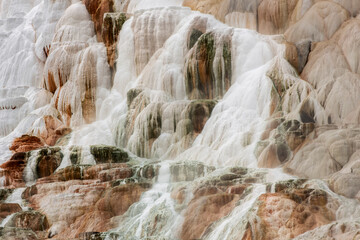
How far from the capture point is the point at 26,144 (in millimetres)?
21047

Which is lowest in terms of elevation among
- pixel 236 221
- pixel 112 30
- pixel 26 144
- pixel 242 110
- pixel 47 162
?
pixel 236 221

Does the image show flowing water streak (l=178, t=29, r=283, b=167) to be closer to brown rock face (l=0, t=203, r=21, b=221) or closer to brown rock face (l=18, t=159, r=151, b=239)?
brown rock face (l=18, t=159, r=151, b=239)

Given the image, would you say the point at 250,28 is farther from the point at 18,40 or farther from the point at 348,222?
the point at 18,40

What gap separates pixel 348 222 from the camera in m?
10.2

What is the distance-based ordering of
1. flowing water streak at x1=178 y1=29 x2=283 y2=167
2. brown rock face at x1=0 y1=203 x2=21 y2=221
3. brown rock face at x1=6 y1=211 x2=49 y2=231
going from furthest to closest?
1. flowing water streak at x1=178 y1=29 x2=283 y2=167
2. brown rock face at x1=0 y1=203 x2=21 y2=221
3. brown rock face at x1=6 y1=211 x2=49 y2=231

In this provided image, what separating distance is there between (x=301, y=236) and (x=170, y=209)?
4.10m

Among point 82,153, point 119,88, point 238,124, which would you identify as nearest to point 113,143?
point 82,153

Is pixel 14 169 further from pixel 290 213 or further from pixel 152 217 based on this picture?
pixel 290 213

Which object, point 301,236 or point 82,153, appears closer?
point 301,236

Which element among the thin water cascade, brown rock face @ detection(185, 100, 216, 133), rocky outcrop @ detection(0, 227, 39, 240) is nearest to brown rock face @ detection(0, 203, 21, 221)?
the thin water cascade

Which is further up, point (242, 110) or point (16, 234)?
point (242, 110)

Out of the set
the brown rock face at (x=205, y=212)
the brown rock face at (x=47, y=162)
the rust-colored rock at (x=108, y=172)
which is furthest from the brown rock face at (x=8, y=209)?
the brown rock face at (x=205, y=212)

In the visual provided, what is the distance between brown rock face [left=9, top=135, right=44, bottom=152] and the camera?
2069cm

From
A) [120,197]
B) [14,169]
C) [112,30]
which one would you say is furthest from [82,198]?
[112,30]
